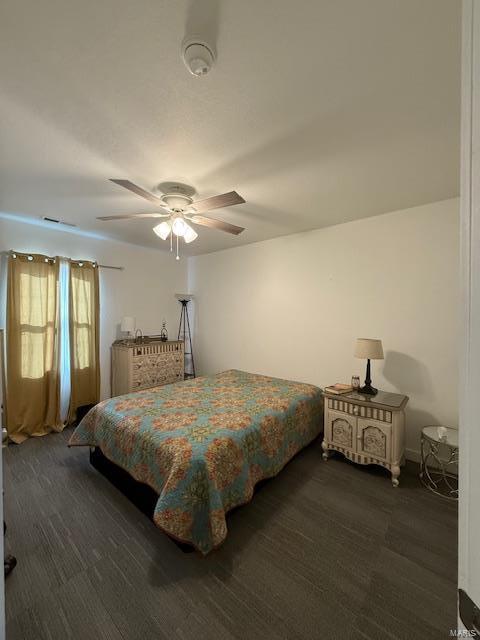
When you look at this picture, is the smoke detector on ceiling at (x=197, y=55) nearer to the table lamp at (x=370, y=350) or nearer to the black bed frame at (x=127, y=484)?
the table lamp at (x=370, y=350)

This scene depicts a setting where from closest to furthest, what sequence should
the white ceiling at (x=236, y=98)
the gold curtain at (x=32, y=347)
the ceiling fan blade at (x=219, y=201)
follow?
the white ceiling at (x=236, y=98), the ceiling fan blade at (x=219, y=201), the gold curtain at (x=32, y=347)

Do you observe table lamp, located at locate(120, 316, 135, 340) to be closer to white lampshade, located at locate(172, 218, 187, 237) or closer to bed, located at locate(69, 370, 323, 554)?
bed, located at locate(69, 370, 323, 554)

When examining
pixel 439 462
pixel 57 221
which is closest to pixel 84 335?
pixel 57 221

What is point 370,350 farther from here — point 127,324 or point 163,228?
point 127,324

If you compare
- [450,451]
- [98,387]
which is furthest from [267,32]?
[98,387]

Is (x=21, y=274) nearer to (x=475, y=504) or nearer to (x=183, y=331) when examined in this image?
(x=183, y=331)

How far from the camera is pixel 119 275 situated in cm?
399

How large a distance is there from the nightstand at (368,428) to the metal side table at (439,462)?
204 millimetres

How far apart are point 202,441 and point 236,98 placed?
6.79 ft

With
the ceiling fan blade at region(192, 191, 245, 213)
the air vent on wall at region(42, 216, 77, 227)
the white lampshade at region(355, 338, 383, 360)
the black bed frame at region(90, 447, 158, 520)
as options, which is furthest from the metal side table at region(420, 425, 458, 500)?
the air vent on wall at region(42, 216, 77, 227)

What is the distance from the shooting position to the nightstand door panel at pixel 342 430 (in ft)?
8.17

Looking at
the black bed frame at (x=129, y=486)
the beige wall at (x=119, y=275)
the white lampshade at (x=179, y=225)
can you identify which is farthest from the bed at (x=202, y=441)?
the beige wall at (x=119, y=275)

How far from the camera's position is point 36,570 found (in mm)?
1479

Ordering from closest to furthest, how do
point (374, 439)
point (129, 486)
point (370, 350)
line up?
point (129, 486), point (374, 439), point (370, 350)
